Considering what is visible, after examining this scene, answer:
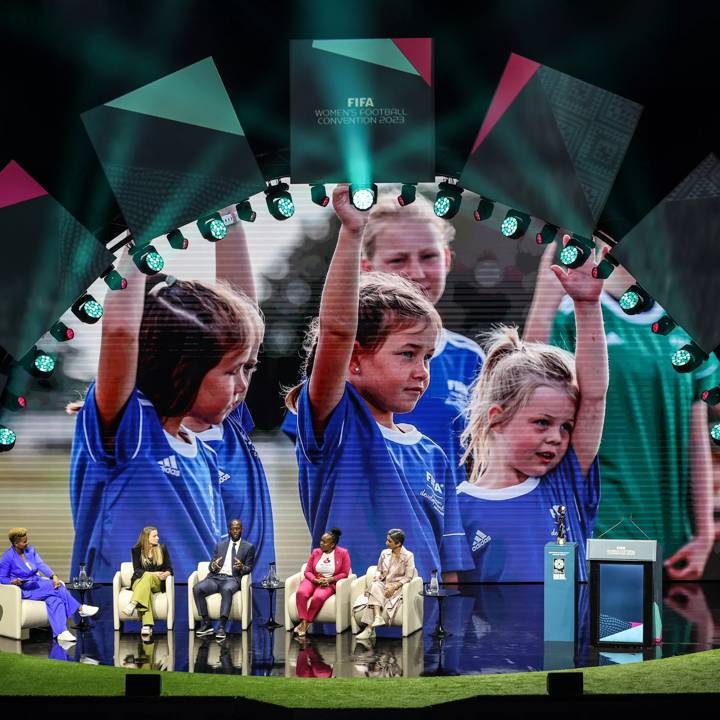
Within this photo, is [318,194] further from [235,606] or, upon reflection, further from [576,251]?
[235,606]

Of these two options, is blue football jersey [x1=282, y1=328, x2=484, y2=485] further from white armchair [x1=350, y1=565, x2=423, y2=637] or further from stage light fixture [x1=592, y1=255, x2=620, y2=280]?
white armchair [x1=350, y1=565, x2=423, y2=637]

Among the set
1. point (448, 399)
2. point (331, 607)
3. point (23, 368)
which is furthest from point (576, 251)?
point (23, 368)

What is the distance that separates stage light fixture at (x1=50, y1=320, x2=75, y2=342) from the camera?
10.7m

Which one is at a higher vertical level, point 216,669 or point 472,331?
point 472,331

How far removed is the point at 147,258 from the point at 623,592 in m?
5.59

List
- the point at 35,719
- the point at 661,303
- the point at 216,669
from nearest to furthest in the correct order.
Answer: the point at 35,719 → the point at 216,669 → the point at 661,303

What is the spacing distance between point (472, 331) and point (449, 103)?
2.25 metres

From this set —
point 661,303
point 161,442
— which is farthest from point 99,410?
point 661,303

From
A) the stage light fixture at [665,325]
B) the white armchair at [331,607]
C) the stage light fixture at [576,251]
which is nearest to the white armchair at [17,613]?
the white armchair at [331,607]

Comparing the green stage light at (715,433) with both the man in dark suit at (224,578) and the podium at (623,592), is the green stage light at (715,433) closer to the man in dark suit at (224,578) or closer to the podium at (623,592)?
the podium at (623,592)

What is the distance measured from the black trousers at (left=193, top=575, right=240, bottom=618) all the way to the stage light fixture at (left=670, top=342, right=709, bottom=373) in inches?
196

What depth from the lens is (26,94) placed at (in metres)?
9.77

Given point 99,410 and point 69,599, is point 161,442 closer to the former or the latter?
point 99,410

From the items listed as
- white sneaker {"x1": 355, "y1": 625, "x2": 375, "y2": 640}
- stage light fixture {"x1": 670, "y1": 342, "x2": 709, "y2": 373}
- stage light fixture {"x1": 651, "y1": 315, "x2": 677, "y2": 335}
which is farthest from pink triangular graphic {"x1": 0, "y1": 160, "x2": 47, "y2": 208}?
stage light fixture {"x1": 670, "y1": 342, "x2": 709, "y2": 373}
